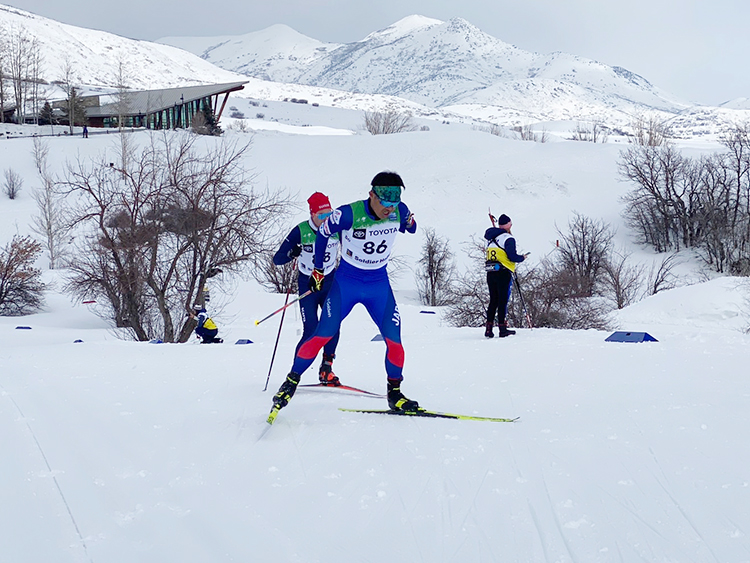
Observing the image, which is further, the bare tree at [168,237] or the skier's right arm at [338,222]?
the bare tree at [168,237]

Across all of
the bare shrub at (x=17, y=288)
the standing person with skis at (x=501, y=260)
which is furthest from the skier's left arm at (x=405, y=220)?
the bare shrub at (x=17, y=288)

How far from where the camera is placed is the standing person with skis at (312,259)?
705cm

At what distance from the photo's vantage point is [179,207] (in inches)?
733

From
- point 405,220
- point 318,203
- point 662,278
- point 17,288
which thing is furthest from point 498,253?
point 662,278

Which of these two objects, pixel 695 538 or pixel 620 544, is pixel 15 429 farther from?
pixel 695 538

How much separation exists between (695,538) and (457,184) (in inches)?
1852

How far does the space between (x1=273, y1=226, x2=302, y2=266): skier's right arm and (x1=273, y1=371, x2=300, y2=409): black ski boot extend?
1652 mm

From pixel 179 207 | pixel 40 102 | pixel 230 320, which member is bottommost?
pixel 230 320

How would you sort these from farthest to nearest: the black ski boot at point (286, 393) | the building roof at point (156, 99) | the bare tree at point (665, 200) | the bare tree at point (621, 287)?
the building roof at point (156, 99) < the bare tree at point (665, 200) < the bare tree at point (621, 287) < the black ski boot at point (286, 393)

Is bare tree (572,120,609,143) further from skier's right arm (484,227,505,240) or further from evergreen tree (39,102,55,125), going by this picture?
skier's right arm (484,227,505,240)

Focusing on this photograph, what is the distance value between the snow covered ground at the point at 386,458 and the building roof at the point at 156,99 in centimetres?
6249

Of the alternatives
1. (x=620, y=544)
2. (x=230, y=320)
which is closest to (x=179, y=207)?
(x=230, y=320)

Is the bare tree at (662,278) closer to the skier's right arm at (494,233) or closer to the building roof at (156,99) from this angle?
the skier's right arm at (494,233)

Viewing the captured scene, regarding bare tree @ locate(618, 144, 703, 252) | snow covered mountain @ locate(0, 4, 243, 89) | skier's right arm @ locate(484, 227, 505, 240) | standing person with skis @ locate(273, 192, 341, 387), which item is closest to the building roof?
bare tree @ locate(618, 144, 703, 252)
